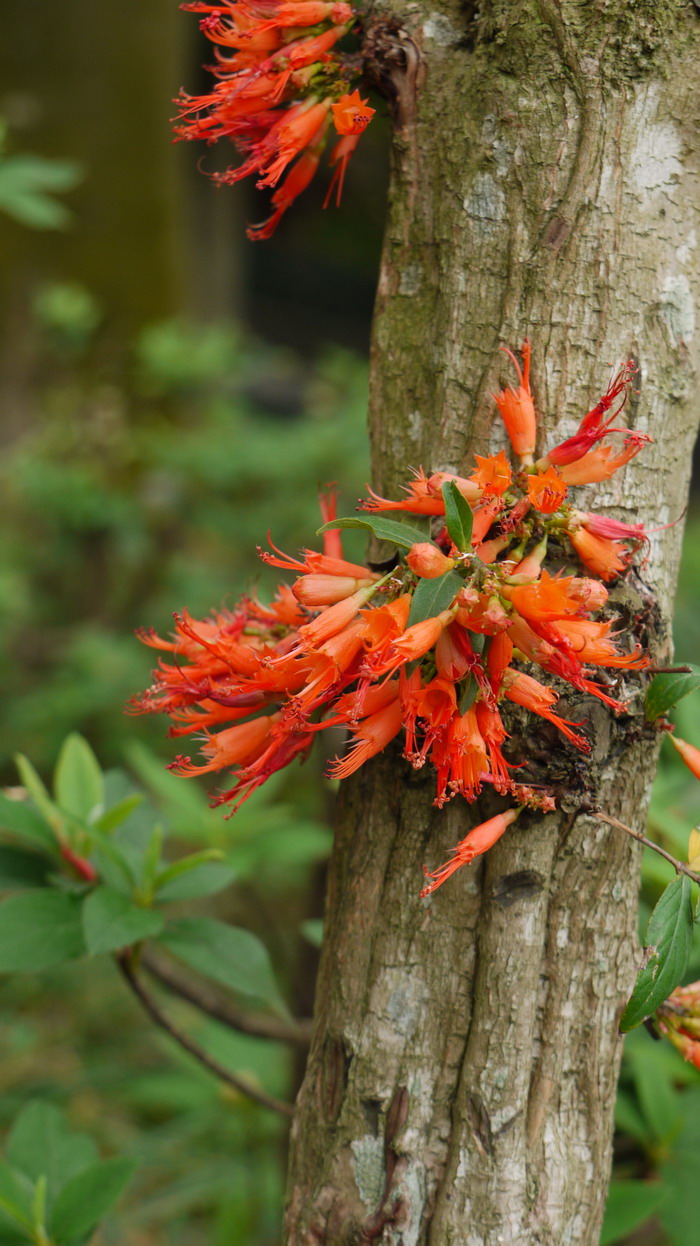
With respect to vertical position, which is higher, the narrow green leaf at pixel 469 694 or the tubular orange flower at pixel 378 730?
the narrow green leaf at pixel 469 694

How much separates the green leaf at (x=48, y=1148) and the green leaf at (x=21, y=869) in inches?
14.5

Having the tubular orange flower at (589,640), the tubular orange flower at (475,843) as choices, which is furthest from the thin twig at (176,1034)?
the tubular orange flower at (589,640)

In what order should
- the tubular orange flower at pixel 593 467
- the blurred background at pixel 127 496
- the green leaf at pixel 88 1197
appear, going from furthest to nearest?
the blurred background at pixel 127 496 → the green leaf at pixel 88 1197 → the tubular orange flower at pixel 593 467

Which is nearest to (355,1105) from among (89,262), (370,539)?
(370,539)

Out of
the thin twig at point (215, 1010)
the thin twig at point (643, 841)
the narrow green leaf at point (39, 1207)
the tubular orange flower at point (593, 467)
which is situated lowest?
the narrow green leaf at point (39, 1207)

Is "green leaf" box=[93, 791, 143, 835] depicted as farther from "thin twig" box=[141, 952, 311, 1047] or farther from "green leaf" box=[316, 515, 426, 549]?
"green leaf" box=[316, 515, 426, 549]

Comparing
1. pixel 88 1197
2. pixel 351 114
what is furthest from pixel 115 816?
pixel 351 114

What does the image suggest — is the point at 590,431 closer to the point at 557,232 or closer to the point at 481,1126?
the point at 557,232

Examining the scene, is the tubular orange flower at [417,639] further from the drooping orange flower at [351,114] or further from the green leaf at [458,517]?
the drooping orange flower at [351,114]

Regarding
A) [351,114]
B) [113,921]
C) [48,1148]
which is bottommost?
[48,1148]

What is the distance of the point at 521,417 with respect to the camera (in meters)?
0.95

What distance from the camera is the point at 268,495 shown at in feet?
13.3

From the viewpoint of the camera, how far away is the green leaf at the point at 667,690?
96cm

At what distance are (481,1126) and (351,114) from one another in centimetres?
103
